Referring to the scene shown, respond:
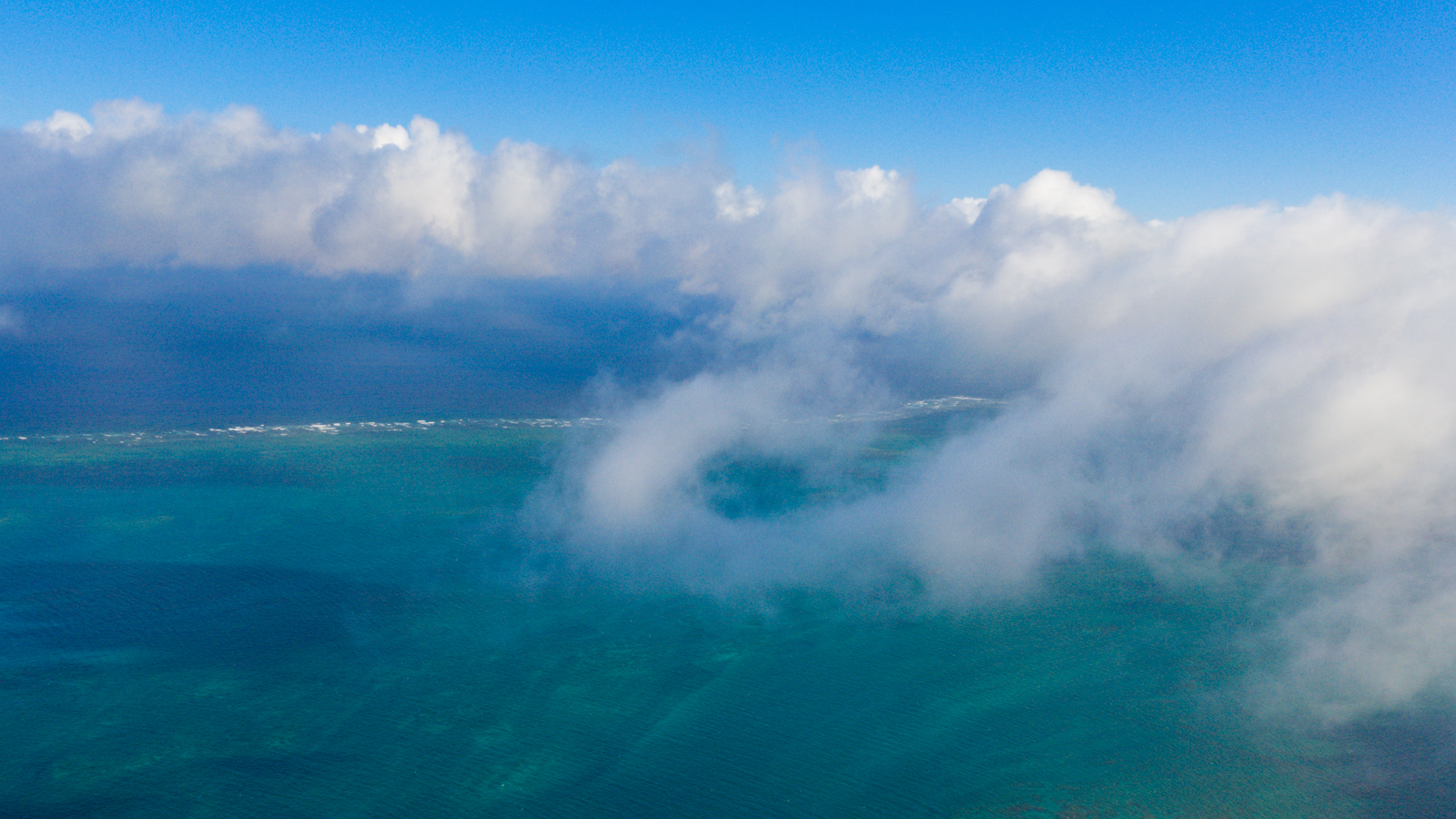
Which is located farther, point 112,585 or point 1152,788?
point 112,585

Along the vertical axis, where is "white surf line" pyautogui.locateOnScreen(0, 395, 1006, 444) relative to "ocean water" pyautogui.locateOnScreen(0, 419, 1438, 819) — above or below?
above

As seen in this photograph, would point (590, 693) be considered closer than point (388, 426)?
Yes

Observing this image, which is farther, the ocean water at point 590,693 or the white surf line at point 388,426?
the white surf line at point 388,426

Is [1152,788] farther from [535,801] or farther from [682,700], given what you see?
[535,801]

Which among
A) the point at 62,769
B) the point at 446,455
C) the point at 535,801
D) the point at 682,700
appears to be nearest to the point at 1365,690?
the point at 682,700

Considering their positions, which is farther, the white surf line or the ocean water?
the white surf line

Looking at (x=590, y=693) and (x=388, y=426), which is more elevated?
(x=388, y=426)

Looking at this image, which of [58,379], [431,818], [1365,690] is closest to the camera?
[431,818]

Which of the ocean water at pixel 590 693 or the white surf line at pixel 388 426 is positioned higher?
the white surf line at pixel 388 426
